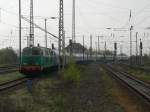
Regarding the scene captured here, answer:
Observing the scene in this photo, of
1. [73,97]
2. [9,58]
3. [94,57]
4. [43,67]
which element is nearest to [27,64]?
[43,67]

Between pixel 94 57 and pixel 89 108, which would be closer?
pixel 89 108

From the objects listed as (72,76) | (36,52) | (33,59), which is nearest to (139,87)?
(72,76)

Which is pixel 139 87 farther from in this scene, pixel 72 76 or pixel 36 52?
pixel 36 52

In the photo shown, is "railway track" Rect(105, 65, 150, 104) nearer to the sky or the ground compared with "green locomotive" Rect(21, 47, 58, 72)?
nearer to the ground

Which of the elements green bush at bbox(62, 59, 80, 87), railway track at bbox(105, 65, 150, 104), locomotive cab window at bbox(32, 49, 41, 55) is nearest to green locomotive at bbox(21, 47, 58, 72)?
locomotive cab window at bbox(32, 49, 41, 55)

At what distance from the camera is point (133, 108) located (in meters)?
14.9

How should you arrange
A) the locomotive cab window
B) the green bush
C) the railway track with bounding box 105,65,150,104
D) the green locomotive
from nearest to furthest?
the railway track with bounding box 105,65,150,104 → the green bush → the green locomotive → the locomotive cab window

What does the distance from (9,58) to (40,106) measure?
73.4 m

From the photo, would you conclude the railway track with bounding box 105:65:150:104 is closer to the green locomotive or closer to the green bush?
the green bush

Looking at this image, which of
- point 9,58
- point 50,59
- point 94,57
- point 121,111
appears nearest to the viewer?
point 121,111

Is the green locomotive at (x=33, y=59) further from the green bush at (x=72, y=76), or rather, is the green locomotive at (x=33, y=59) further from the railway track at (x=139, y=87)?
the railway track at (x=139, y=87)

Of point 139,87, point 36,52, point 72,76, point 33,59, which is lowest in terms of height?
point 139,87

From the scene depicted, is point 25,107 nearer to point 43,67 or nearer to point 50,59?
point 43,67

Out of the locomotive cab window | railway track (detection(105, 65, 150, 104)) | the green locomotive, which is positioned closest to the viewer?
railway track (detection(105, 65, 150, 104))
